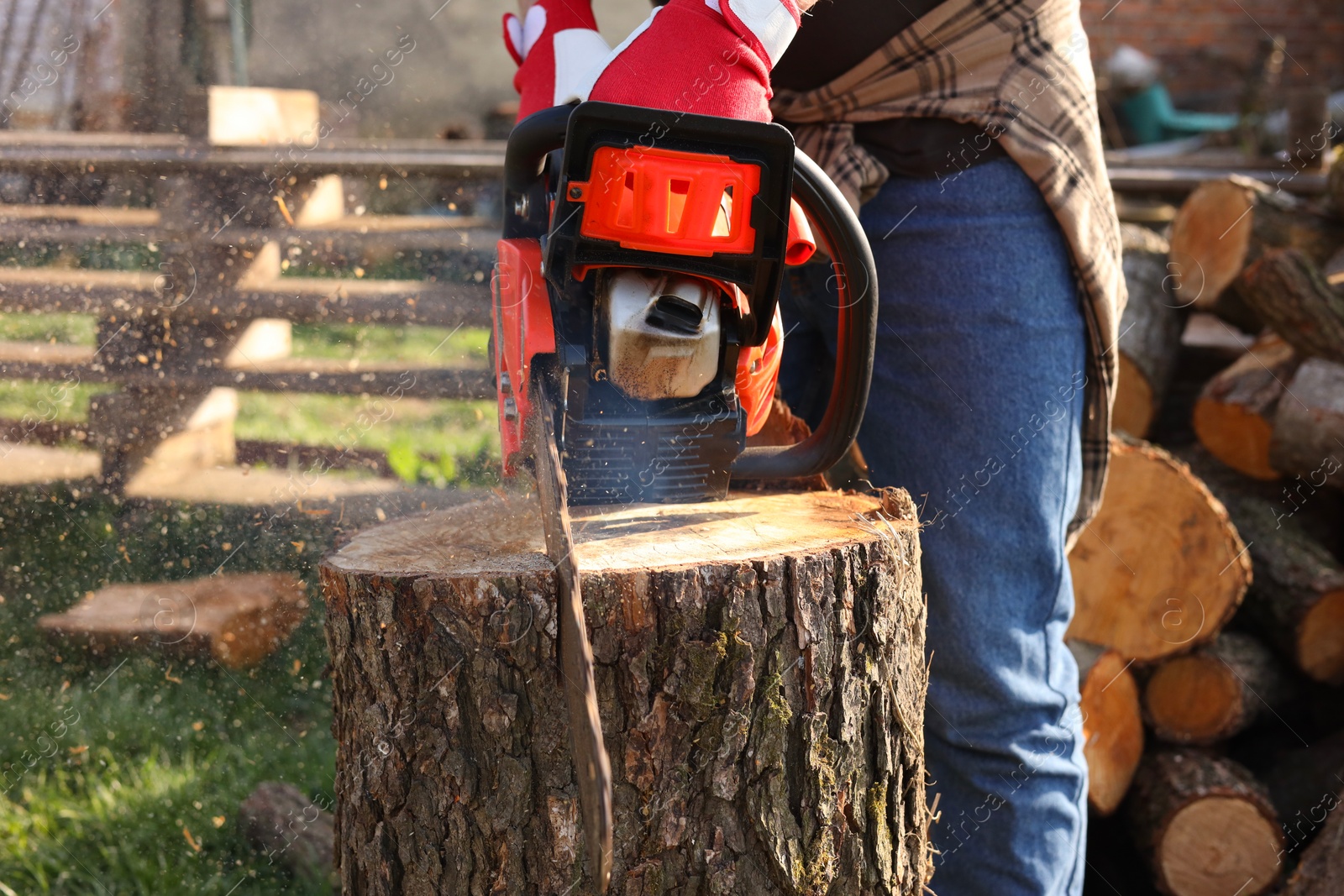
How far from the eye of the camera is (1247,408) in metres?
2.57

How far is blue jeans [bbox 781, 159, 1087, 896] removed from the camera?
4.86 feet

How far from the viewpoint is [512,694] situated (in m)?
1.19

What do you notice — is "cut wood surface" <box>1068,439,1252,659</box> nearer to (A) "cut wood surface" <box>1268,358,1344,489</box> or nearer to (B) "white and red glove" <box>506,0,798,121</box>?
(A) "cut wood surface" <box>1268,358,1344,489</box>

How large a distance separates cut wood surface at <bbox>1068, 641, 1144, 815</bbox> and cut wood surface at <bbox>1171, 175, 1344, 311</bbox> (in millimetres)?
1215

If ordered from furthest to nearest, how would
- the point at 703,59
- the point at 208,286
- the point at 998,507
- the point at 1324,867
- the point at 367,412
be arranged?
the point at 367,412
the point at 208,286
the point at 1324,867
the point at 998,507
the point at 703,59

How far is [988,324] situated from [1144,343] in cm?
148

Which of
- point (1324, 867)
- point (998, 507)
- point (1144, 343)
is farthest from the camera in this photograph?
point (1144, 343)

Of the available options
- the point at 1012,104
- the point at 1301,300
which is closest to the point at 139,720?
the point at 1012,104

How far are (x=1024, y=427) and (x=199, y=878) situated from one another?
1.79m

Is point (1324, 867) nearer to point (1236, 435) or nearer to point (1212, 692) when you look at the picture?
point (1212, 692)

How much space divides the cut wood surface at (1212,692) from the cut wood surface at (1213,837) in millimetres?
144

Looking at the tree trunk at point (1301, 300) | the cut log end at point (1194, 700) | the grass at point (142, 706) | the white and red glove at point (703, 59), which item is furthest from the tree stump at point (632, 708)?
the tree trunk at point (1301, 300)

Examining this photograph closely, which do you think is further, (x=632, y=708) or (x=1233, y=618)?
(x=1233, y=618)

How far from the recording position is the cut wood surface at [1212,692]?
2299mm
